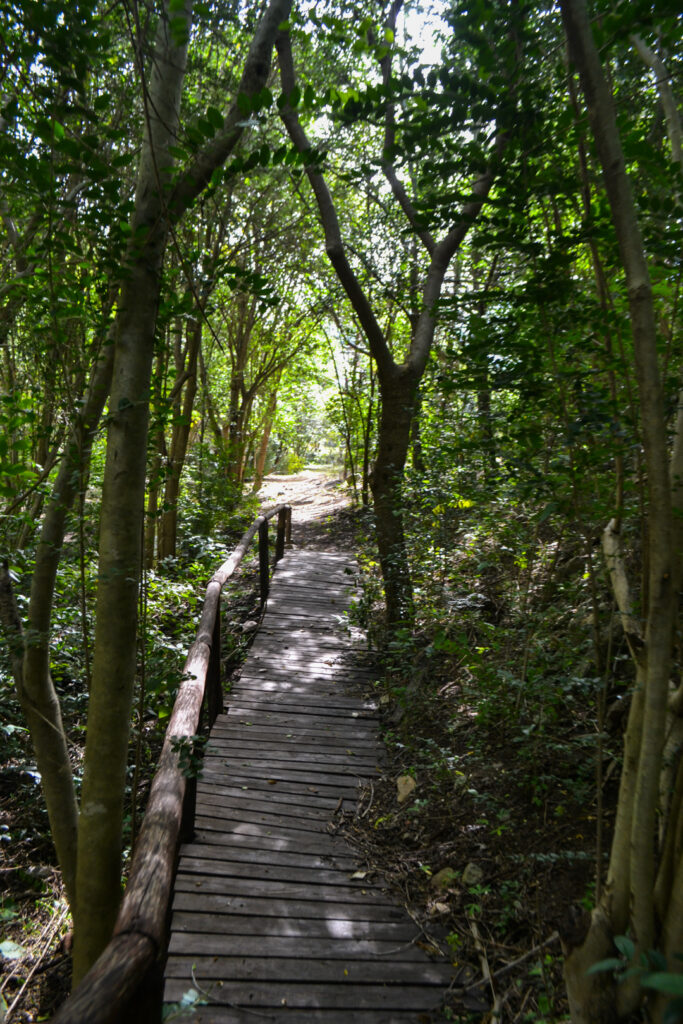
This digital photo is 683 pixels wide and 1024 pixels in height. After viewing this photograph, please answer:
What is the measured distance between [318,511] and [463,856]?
13.7 m

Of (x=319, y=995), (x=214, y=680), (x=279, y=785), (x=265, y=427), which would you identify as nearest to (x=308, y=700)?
(x=214, y=680)

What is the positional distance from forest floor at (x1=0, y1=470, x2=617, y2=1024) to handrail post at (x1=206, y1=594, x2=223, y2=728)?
54.3 inches

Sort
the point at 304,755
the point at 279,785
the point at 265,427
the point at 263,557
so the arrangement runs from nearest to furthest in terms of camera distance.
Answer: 1. the point at 279,785
2. the point at 304,755
3. the point at 263,557
4. the point at 265,427

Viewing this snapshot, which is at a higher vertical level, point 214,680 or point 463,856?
point 214,680

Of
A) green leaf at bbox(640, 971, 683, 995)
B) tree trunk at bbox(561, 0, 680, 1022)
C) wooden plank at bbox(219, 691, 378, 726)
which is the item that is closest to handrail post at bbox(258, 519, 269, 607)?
wooden plank at bbox(219, 691, 378, 726)

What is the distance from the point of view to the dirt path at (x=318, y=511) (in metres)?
13.0

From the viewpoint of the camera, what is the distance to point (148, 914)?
1560 mm

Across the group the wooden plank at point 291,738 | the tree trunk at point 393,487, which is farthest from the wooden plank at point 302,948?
the tree trunk at point 393,487

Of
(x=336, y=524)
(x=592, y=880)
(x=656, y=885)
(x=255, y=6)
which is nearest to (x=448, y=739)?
(x=592, y=880)

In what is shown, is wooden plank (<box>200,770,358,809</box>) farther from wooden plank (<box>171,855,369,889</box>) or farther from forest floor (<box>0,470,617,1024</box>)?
wooden plank (<box>171,855,369,889</box>)

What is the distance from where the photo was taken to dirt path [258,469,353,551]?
1298cm

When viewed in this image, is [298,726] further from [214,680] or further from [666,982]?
[666,982]

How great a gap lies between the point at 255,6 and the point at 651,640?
4773 mm

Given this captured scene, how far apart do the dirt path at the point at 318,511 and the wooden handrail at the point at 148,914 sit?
29.6ft
